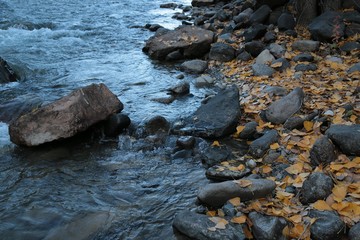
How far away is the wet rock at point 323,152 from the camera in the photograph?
413 centimetres

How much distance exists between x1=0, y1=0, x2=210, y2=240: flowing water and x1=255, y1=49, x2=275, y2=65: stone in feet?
5.18

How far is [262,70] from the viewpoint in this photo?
738 centimetres

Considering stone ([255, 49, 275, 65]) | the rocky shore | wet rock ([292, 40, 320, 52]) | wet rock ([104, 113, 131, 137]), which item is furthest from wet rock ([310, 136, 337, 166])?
wet rock ([292, 40, 320, 52])

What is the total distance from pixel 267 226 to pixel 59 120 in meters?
3.25

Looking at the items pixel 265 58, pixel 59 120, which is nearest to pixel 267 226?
pixel 59 120

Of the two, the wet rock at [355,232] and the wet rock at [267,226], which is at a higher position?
the wet rock at [355,232]

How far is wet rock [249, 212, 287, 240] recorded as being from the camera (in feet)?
10.9

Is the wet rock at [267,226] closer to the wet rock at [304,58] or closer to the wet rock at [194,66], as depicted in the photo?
the wet rock at [304,58]

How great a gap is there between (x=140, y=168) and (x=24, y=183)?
141 cm

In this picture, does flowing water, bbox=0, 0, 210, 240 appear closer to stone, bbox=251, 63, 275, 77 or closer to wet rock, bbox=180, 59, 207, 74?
wet rock, bbox=180, 59, 207, 74

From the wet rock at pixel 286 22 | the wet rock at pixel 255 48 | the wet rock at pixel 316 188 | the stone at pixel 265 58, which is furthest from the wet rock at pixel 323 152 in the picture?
the wet rock at pixel 286 22

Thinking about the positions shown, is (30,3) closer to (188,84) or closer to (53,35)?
(53,35)

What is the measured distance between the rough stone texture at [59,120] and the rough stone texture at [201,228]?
2.37 meters

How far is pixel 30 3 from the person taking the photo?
16688 millimetres
